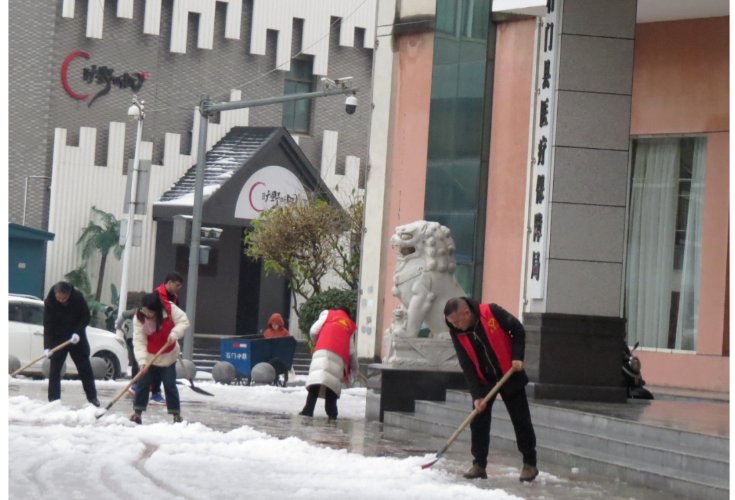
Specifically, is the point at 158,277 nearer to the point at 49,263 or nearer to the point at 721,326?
the point at 49,263

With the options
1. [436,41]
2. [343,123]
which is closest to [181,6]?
[343,123]

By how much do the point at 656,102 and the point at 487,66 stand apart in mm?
3365

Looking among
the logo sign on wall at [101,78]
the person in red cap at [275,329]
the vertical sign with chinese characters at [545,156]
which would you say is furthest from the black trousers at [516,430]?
the logo sign on wall at [101,78]

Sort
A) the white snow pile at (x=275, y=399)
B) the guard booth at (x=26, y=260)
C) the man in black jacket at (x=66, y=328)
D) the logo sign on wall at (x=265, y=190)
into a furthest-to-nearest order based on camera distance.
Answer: the logo sign on wall at (x=265, y=190) → the guard booth at (x=26, y=260) → the white snow pile at (x=275, y=399) → the man in black jacket at (x=66, y=328)

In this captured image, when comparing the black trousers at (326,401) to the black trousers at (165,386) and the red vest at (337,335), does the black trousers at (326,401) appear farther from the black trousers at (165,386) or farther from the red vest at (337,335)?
the black trousers at (165,386)

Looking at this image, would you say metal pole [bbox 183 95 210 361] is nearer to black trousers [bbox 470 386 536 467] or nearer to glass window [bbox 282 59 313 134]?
black trousers [bbox 470 386 536 467]

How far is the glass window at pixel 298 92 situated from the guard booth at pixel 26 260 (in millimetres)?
11056

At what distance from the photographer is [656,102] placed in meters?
18.8

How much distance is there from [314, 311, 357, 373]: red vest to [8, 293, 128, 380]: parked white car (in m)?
7.30

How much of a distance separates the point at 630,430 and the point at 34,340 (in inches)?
562

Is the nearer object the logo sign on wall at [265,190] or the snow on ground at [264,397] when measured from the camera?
the snow on ground at [264,397]

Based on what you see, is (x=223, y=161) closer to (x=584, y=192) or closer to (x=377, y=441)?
(x=584, y=192)

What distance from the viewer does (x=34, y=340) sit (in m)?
22.0

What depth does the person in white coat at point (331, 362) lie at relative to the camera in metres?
15.7
